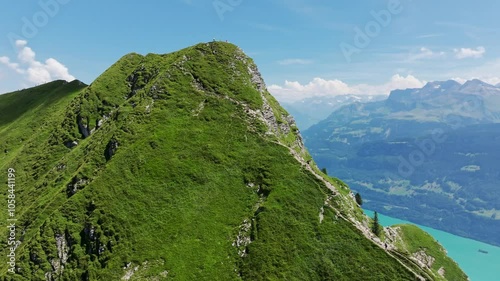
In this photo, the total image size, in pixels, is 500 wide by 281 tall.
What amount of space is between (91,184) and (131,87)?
5806cm

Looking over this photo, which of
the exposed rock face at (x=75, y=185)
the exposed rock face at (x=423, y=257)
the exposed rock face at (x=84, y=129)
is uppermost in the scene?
the exposed rock face at (x=84, y=129)

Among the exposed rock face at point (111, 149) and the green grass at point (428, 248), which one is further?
the green grass at point (428, 248)

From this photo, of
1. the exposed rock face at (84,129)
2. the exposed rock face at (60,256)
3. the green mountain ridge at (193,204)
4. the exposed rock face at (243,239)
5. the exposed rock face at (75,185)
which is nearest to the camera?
the green mountain ridge at (193,204)

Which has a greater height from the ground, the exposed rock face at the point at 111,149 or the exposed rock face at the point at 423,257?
the exposed rock face at the point at 111,149

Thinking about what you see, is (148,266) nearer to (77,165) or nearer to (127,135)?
(127,135)

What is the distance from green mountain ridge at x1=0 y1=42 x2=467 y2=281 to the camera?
64.2 m

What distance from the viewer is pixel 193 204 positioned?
240 feet

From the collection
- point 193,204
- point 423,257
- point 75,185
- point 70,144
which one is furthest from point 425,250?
point 70,144

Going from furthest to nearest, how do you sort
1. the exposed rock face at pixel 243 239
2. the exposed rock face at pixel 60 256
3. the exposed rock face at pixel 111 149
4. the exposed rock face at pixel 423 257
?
the exposed rock face at pixel 423 257, the exposed rock face at pixel 111 149, the exposed rock face at pixel 60 256, the exposed rock face at pixel 243 239

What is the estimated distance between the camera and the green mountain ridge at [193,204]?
211 feet

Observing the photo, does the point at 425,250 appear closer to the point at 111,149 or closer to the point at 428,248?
the point at 428,248

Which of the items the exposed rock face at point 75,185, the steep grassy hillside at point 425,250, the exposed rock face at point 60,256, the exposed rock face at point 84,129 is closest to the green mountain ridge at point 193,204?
the exposed rock face at point 60,256

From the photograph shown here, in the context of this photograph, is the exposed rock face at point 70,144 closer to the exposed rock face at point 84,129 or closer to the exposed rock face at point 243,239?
the exposed rock face at point 84,129

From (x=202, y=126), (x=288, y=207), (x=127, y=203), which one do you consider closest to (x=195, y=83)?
(x=202, y=126)
